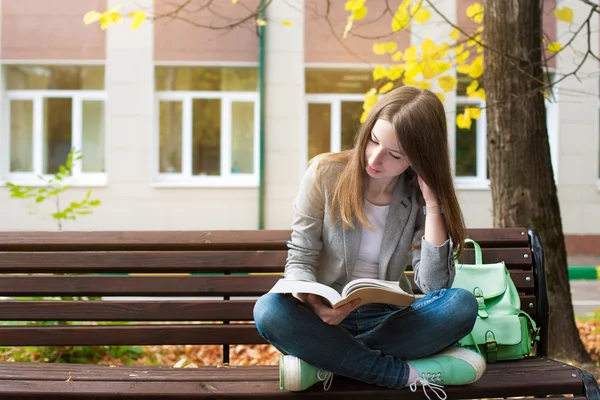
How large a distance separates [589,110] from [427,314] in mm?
9862

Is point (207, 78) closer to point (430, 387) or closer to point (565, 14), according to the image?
point (565, 14)

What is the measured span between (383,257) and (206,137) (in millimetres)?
9074

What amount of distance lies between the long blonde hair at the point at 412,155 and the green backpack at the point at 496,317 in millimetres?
255

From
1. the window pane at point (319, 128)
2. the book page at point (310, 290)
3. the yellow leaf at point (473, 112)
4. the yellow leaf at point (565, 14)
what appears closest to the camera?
the book page at point (310, 290)

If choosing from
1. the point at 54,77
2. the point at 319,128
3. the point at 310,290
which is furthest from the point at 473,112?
the point at 54,77

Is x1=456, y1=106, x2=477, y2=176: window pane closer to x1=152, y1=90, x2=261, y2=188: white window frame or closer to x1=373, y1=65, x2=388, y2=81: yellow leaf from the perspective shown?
x1=152, y1=90, x2=261, y2=188: white window frame

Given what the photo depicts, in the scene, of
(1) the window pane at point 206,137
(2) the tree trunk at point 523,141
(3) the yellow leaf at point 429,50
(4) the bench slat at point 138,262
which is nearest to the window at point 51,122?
(1) the window pane at point 206,137

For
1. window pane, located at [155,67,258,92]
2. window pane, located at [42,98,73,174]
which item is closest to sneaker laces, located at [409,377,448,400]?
window pane, located at [155,67,258,92]

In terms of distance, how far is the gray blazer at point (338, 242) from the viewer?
234 centimetres

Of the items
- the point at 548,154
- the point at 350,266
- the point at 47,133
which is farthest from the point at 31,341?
the point at 47,133

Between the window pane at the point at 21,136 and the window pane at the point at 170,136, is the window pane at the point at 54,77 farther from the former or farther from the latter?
the window pane at the point at 170,136

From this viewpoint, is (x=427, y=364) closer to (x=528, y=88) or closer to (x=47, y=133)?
Answer: (x=528, y=88)

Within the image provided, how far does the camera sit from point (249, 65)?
10.7 m

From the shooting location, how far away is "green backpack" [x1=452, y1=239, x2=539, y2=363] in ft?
7.94
